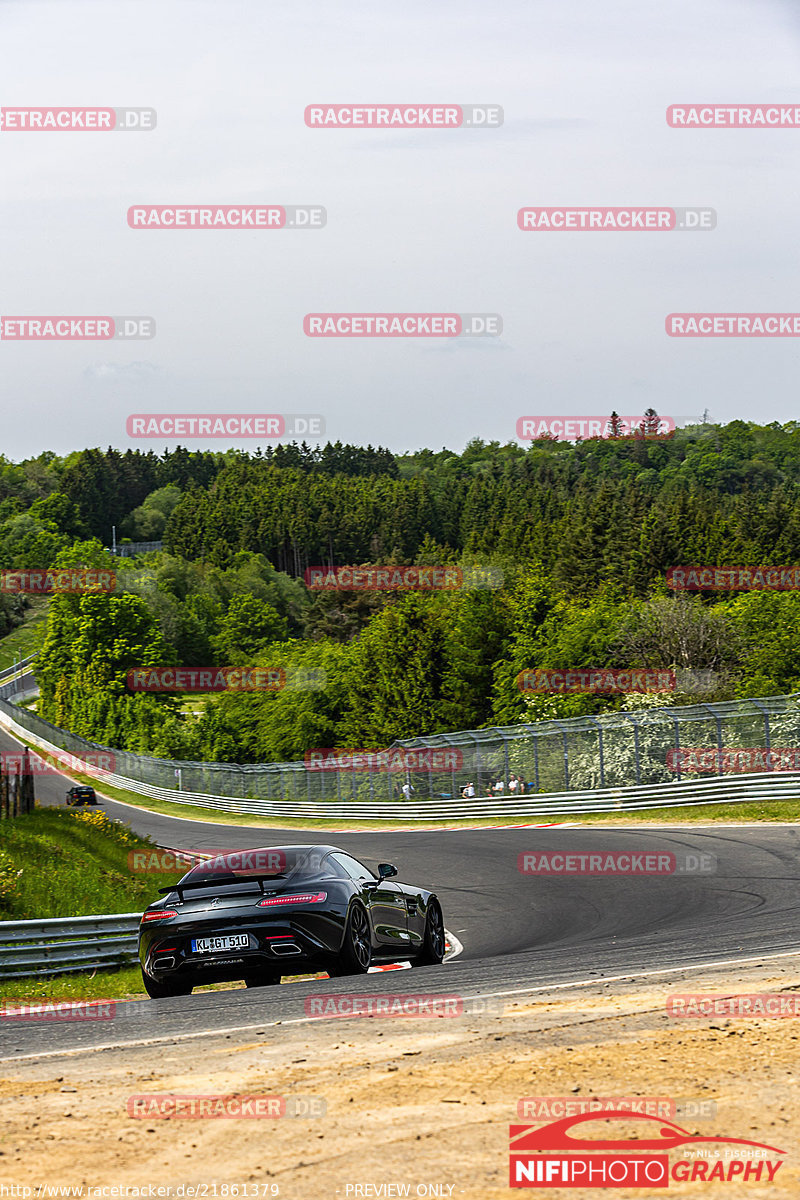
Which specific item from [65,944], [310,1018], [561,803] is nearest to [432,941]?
[65,944]

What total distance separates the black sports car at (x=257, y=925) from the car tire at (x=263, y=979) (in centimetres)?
1

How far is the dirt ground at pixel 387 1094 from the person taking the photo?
471 cm

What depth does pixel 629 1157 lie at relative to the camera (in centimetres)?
489

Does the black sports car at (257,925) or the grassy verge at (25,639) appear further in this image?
the grassy verge at (25,639)

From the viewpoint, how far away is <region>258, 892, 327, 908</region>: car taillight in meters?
9.98

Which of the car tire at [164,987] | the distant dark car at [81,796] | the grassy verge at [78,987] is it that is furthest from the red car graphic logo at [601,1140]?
the distant dark car at [81,796]

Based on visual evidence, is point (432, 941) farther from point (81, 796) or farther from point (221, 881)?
point (81, 796)

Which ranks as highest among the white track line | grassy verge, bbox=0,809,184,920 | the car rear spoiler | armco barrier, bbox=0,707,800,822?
the car rear spoiler

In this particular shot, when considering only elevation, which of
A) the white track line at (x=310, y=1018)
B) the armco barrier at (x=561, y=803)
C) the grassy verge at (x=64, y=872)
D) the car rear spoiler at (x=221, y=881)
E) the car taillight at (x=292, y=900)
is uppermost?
the car rear spoiler at (x=221, y=881)

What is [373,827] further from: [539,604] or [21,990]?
[539,604]

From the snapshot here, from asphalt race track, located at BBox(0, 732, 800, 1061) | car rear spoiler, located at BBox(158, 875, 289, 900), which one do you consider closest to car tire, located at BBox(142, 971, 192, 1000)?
asphalt race track, located at BBox(0, 732, 800, 1061)

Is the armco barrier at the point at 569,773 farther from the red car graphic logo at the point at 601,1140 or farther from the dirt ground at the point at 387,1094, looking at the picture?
the red car graphic logo at the point at 601,1140

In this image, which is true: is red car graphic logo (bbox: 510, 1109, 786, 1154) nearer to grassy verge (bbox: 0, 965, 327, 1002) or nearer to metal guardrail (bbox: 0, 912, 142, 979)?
grassy verge (bbox: 0, 965, 327, 1002)

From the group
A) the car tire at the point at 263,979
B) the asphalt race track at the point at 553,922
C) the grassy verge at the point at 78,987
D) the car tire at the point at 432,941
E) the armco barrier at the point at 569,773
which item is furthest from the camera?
the armco barrier at the point at 569,773
